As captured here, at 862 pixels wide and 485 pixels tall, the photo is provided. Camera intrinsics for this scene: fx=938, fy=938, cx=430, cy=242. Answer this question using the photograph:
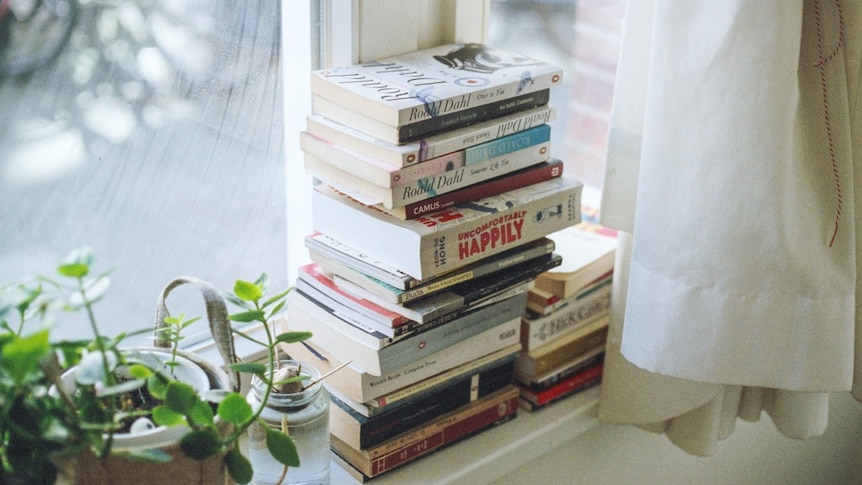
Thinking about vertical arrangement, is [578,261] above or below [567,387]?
above

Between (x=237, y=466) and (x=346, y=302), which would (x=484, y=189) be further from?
(x=237, y=466)

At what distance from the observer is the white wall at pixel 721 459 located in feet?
4.04

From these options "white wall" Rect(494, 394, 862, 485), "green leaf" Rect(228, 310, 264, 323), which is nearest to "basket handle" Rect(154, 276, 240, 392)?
"green leaf" Rect(228, 310, 264, 323)

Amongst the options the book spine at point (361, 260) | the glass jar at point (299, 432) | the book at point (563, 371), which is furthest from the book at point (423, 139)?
the book at point (563, 371)

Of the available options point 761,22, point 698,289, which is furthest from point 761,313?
point 761,22

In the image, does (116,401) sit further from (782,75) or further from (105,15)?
(782,75)

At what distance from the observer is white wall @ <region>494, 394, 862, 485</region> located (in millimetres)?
1232

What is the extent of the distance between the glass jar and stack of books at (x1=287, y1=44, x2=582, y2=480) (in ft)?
0.19

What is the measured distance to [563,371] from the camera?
1197 millimetres

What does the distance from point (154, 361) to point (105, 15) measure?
1.24 ft

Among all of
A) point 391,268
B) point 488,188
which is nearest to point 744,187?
point 488,188

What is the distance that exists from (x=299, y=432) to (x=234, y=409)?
21cm

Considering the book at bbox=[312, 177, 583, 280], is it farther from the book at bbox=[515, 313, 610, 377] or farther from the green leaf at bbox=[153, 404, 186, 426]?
the green leaf at bbox=[153, 404, 186, 426]

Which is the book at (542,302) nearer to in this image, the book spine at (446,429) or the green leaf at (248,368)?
the book spine at (446,429)
